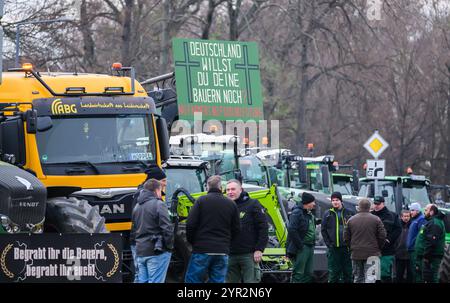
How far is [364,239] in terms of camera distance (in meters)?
18.1

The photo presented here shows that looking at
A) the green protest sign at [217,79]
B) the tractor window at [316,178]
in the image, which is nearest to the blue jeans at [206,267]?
the tractor window at [316,178]

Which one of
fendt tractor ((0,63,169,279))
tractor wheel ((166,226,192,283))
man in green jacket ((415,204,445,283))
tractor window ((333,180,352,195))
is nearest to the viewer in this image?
fendt tractor ((0,63,169,279))

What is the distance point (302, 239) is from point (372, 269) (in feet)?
3.96

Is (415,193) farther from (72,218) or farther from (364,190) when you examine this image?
(72,218)

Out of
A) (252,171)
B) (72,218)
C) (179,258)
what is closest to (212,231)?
(72,218)

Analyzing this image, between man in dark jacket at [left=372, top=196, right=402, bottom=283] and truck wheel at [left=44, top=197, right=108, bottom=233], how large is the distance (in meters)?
6.28

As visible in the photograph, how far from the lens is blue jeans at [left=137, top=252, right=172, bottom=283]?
46.2 feet

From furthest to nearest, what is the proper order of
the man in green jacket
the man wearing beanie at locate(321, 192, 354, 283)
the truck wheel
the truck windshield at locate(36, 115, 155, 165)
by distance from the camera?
the man in green jacket < the man wearing beanie at locate(321, 192, 354, 283) < the truck windshield at locate(36, 115, 155, 165) < the truck wheel

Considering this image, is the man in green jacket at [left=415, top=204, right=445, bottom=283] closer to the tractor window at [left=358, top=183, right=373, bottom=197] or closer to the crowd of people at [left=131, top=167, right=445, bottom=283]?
the crowd of people at [left=131, top=167, right=445, bottom=283]

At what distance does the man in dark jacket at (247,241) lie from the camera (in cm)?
1584

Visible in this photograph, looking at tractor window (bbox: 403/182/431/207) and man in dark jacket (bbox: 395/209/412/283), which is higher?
tractor window (bbox: 403/182/431/207)

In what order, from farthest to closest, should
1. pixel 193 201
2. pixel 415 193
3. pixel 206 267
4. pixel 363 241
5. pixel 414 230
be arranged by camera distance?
pixel 415 193 < pixel 414 230 < pixel 363 241 < pixel 193 201 < pixel 206 267

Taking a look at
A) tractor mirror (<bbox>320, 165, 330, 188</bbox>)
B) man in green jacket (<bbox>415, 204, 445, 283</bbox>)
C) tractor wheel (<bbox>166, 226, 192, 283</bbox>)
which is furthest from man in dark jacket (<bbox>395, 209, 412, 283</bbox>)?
tractor wheel (<bbox>166, 226, 192, 283</bbox>)

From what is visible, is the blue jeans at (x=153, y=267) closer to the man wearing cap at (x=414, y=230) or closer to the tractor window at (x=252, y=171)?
the man wearing cap at (x=414, y=230)
